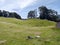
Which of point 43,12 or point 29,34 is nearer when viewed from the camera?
point 29,34

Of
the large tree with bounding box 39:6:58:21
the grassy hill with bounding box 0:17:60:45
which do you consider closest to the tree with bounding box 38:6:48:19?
the large tree with bounding box 39:6:58:21

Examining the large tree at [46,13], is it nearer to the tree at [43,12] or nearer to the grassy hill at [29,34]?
the tree at [43,12]

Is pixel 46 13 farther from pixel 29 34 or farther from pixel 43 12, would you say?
pixel 29 34

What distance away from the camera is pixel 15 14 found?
118m

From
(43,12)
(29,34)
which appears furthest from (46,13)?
(29,34)

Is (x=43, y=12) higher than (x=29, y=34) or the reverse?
higher

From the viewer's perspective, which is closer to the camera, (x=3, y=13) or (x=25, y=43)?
(x=25, y=43)

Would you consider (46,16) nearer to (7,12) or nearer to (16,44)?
(7,12)

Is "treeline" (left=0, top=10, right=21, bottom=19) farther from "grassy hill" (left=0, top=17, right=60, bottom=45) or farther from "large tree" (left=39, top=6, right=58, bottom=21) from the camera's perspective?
"grassy hill" (left=0, top=17, right=60, bottom=45)

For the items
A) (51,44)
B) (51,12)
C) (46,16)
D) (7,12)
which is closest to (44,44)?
(51,44)

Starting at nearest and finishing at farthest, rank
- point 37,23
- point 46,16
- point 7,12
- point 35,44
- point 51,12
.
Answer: point 35,44
point 37,23
point 46,16
point 51,12
point 7,12

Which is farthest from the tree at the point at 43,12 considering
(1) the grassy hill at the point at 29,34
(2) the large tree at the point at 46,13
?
(1) the grassy hill at the point at 29,34

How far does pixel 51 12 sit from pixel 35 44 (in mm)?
89556

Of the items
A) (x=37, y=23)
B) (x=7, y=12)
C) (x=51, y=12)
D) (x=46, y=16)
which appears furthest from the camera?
(x=7, y=12)
